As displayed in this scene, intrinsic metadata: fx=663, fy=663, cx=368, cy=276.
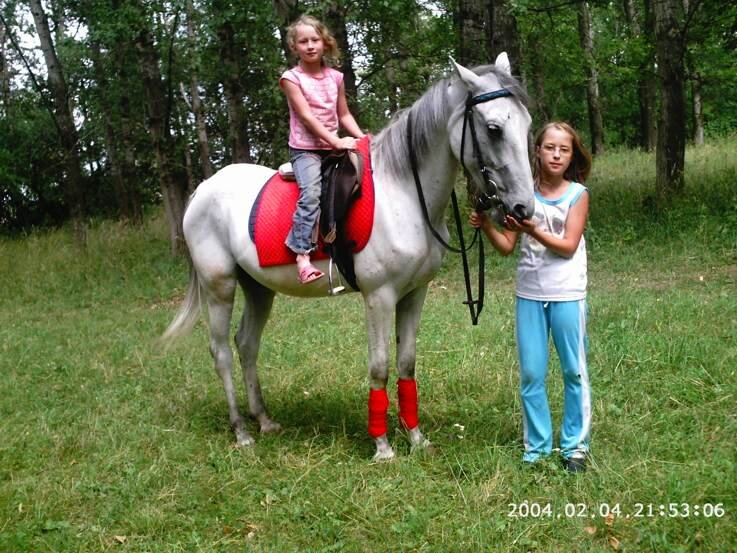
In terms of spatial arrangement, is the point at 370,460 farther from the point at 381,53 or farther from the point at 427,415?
the point at 381,53

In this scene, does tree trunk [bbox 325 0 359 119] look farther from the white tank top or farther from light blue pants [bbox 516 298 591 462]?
light blue pants [bbox 516 298 591 462]

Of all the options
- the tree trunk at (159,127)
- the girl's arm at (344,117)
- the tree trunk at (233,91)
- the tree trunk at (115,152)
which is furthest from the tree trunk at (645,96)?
the girl's arm at (344,117)

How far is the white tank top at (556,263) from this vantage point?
351 centimetres

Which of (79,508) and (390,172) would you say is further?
(390,172)

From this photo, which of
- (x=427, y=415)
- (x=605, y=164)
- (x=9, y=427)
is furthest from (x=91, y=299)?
(x=605, y=164)

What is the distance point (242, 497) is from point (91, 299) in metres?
7.45

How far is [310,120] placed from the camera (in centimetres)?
396

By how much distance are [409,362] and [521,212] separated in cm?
135

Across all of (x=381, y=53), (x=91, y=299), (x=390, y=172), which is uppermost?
(x=381, y=53)

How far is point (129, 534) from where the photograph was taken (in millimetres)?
3422

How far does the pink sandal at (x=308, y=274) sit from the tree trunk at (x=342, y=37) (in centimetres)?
554

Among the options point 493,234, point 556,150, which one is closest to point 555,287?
point 493,234

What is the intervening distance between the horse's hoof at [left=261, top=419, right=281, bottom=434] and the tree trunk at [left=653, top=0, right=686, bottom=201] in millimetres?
7843

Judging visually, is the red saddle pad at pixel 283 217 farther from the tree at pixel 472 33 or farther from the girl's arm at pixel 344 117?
the tree at pixel 472 33
